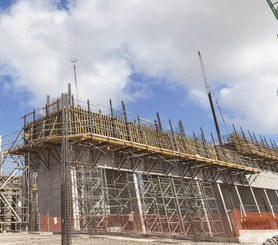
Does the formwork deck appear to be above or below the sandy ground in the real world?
above

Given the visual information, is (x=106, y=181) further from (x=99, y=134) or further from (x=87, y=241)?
(x=87, y=241)

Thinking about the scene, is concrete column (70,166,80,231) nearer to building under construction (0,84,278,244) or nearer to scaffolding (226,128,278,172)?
building under construction (0,84,278,244)

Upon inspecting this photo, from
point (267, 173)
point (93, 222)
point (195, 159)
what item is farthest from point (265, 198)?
point (93, 222)

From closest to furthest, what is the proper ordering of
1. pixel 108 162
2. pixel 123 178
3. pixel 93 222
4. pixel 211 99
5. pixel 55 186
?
pixel 93 222, pixel 55 186, pixel 108 162, pixel 123 178, pixel 211 99

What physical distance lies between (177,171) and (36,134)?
Result: 50.2 ft

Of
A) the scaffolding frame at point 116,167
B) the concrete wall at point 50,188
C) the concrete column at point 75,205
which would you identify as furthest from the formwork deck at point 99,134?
the concrete column at point 75,205

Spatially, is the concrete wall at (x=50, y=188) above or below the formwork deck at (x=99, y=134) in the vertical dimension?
below

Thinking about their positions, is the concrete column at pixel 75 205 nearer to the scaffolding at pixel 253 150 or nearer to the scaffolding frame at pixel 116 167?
the scaffolding frame at pixel 116 167

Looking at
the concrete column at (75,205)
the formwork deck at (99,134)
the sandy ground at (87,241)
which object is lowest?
the sandy ground at (87,241)

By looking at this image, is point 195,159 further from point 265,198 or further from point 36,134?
point 265,198

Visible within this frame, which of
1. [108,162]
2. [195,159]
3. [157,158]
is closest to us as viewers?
[108,162]

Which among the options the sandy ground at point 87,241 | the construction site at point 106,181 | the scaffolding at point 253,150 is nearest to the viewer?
the sandy ground at point 87,241

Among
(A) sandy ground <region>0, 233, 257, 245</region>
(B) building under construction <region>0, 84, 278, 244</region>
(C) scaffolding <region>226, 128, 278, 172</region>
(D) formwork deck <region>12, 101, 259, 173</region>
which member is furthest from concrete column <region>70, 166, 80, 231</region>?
(C) scaffolding <region>226, 128, 278, 172</region>

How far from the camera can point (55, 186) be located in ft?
74.0
